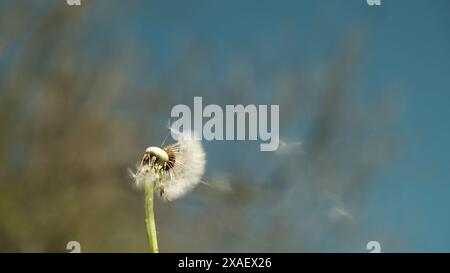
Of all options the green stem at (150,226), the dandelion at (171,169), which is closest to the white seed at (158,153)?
the dandelion at (171,169)

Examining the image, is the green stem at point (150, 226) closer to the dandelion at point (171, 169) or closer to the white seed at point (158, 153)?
the dandelion at point (171, 169)

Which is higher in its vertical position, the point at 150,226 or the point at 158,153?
the point at 158,153

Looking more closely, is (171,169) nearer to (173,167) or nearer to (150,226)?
(173,167)

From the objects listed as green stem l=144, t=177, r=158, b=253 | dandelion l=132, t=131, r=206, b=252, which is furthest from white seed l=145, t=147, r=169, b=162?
green stem l=144, t=177, r=158, b=253

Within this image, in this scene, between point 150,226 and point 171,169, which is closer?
point 150,226

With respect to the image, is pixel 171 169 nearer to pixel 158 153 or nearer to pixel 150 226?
pixel 158 153

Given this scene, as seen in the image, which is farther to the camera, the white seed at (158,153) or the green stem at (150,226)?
the white seed at (158,153)

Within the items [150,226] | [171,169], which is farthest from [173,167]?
[150,226]
